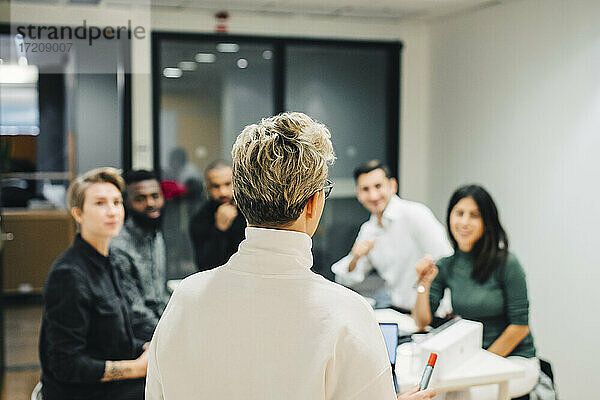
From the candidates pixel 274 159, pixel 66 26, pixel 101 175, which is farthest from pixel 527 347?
pixel 66 26

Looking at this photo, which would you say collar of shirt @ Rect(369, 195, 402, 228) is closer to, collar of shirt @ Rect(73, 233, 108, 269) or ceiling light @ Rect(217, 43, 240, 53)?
collar of shirt @ Rect(73, 233, 108, 269)

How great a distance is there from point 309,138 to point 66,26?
3913mm

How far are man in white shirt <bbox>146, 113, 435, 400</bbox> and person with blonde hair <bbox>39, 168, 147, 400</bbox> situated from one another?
1379 millimetres

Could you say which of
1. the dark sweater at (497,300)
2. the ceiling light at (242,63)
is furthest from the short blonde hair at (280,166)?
the ceiling light at (242,63)

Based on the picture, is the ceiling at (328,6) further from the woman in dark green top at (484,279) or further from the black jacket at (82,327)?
the black jacket at (82,327)

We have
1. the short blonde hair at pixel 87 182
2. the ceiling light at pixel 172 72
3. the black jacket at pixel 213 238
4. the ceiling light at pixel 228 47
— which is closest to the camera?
the short blonde hair at pixel 87 182

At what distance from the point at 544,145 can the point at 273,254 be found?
3467 millimetres

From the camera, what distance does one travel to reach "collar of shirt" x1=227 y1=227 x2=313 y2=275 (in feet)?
3.93

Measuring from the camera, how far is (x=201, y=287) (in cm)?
122

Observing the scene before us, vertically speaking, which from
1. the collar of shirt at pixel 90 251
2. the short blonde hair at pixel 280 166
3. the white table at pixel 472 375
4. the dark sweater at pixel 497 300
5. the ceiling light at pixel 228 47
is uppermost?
the ceiling light at pixel 228 47

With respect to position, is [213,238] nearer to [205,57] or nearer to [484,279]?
[484,279]

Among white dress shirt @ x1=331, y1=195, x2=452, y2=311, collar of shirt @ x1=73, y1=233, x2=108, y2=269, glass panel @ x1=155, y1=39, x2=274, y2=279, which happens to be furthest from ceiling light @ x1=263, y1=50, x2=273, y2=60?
collar of shirt @ x1=73, y1=233, x2=108, y2=269

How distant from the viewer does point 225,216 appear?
3859 mm

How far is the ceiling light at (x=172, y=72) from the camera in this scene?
16.5 feet
